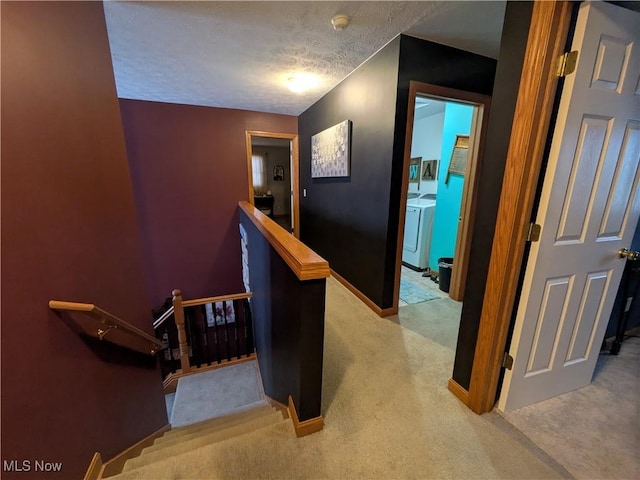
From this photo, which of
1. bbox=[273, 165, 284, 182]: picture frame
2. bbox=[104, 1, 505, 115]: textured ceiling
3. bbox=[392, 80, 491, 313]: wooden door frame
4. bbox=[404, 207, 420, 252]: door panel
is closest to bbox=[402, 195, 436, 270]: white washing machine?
bbox=[404, 207, 420, 252]: door panel

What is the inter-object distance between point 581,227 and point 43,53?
2.43 metres

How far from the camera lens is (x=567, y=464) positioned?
1135 millimetres

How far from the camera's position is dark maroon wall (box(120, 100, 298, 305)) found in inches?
141

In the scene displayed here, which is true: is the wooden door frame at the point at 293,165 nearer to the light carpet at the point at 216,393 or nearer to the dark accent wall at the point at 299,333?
the light carpet at the point at 216,393

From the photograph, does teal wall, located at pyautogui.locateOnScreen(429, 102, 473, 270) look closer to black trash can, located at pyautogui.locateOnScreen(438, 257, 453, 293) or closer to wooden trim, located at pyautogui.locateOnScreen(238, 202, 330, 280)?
black trash can, located at pyautogui.locateOnScreen(438, 257, 453, 293)

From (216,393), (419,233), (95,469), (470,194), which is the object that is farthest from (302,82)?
(216,393)

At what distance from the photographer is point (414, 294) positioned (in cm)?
284

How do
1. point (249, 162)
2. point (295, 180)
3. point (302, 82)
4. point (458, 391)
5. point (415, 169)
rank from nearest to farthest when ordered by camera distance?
point (458, 391) < point (302, 82) < point (249, 162) < point (415, 169) < point (295, 180)

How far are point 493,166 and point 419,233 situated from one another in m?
2.39

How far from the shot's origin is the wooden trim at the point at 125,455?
1.18 metres

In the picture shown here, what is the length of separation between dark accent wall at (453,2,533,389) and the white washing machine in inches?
79.6

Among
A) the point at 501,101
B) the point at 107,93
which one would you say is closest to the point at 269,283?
the point at 107,93

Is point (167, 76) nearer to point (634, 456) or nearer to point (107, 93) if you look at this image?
point (107, 93)

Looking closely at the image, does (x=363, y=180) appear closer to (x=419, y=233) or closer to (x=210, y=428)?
(x=419, y=233)
